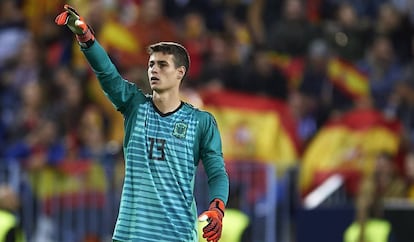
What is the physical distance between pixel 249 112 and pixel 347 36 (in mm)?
3459

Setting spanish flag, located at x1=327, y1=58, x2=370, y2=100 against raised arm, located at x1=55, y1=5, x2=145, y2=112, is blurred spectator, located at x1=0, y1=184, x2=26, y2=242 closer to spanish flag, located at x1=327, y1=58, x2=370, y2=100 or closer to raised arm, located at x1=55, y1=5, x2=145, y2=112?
raised arm, located at x1=55, y1=5, x2=145, y2=112

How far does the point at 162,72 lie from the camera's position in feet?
26.7

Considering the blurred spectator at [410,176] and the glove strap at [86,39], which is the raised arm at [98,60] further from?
the blurred spectator at [410,176]

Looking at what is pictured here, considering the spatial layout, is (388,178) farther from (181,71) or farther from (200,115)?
(181,71)

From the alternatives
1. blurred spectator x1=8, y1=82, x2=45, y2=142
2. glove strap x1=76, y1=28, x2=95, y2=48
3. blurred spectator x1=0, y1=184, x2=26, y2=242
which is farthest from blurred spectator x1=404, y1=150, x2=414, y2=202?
glove strap x1=76, y1=28, x2=95, y2=48

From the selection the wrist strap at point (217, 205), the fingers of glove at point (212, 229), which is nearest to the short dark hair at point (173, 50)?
the wrist strap at point (217, 205)

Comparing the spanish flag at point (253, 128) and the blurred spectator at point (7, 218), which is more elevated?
the spanish flag at point (253, 128)

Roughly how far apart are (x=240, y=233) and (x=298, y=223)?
1.61 meters

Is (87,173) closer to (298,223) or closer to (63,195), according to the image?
(63,195)

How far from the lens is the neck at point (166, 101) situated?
8188mm

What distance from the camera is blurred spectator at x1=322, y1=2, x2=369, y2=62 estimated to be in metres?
18.4

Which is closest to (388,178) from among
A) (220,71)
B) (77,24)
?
(220,71)

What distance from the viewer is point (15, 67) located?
1794 cm

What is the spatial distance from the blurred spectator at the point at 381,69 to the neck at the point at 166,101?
9.28 m
